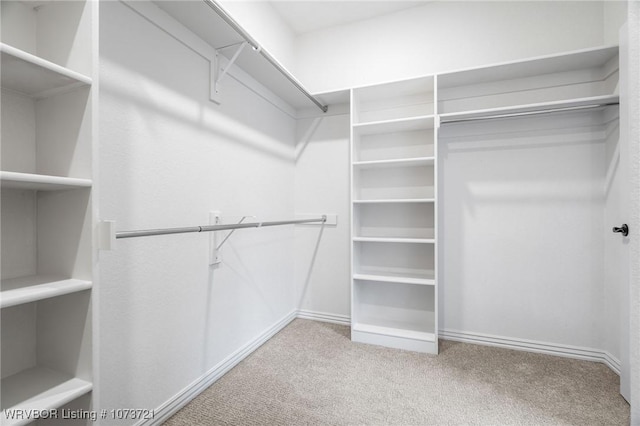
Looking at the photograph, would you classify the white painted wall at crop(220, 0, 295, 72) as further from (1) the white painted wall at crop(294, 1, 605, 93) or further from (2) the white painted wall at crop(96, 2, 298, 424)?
(2) the white painted wall at crop(96, 2, 298, 424)

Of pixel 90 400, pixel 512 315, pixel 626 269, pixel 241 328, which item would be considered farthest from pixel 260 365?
pixel 626 269

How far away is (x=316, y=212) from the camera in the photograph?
283 cm

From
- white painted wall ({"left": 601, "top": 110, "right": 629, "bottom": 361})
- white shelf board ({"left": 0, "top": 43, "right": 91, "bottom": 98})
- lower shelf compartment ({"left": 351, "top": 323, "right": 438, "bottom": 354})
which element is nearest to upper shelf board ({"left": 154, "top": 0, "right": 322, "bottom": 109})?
white shelf board ({"left": 0, "top": 43, "right": 91, "bottom": 98})

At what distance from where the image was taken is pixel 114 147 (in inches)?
50.8

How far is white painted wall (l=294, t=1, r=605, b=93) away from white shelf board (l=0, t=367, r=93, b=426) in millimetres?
2675

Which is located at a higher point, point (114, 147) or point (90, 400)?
point (114, 147)

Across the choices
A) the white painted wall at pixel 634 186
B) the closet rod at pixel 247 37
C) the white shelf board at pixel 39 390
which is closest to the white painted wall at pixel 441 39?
the closet rod at pixel 247 37

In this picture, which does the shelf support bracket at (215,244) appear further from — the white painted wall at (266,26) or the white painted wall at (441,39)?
→ the white painted wall at (441,39)

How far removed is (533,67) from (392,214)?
4.68 feet

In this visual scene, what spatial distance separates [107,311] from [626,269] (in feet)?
8.71

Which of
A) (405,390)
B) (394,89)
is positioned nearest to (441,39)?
(394,89)

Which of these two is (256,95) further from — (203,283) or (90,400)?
(90,400)

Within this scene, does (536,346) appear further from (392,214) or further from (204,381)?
(204,381)

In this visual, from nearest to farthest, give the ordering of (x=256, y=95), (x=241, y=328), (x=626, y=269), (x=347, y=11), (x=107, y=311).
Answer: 1. (x=107, y=311)
2. (x=626, y=269)
3. (x=241, y=328)
4. (x=256, y=95)
5. (x=347, y=11)
